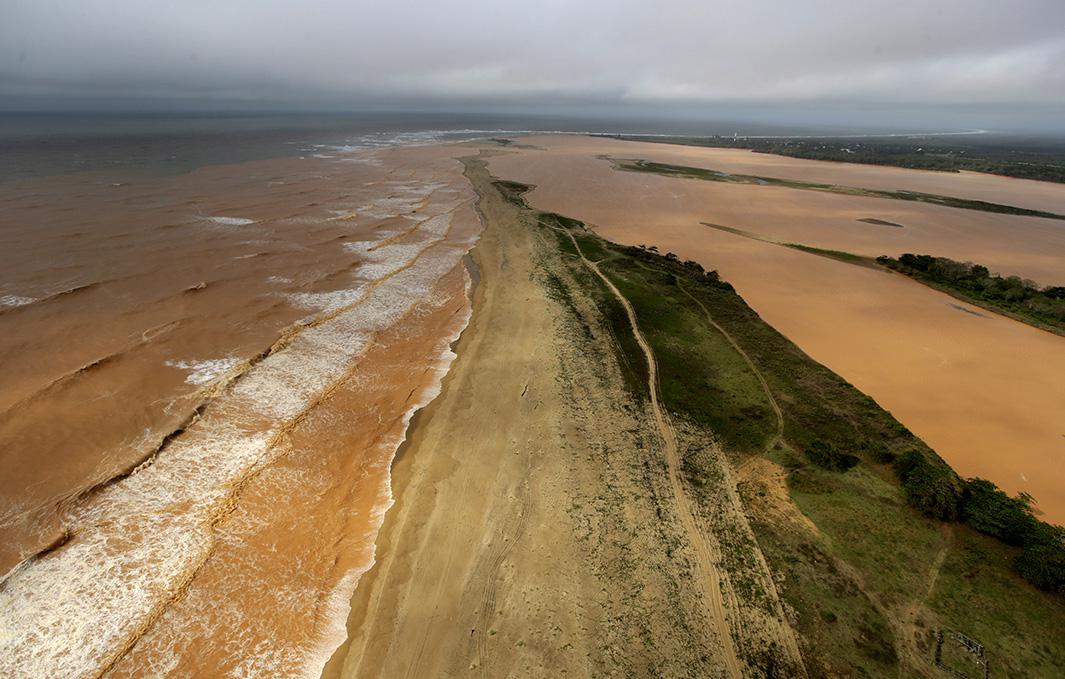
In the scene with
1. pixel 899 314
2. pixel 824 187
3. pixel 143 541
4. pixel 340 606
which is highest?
pixel 824 187

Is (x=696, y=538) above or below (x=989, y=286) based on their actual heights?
below

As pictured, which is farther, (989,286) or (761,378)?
(989,286)

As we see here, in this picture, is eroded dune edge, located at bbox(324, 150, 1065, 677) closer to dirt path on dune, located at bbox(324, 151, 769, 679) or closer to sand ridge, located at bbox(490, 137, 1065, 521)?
dirt path on dune, located at bbox(324, 151, 769, 679)

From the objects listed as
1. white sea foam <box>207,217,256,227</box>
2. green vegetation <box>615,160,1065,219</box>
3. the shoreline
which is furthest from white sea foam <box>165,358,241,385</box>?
green vegetation <box>615,160,1065,219</box>

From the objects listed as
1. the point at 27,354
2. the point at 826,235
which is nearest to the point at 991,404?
the point at 826,235

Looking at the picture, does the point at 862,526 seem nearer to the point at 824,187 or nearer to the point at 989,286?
the point at 989,286

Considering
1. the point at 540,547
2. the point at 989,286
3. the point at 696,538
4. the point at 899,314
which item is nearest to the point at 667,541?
the point at 696,538

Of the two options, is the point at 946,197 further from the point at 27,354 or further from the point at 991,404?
the point at 27,354
